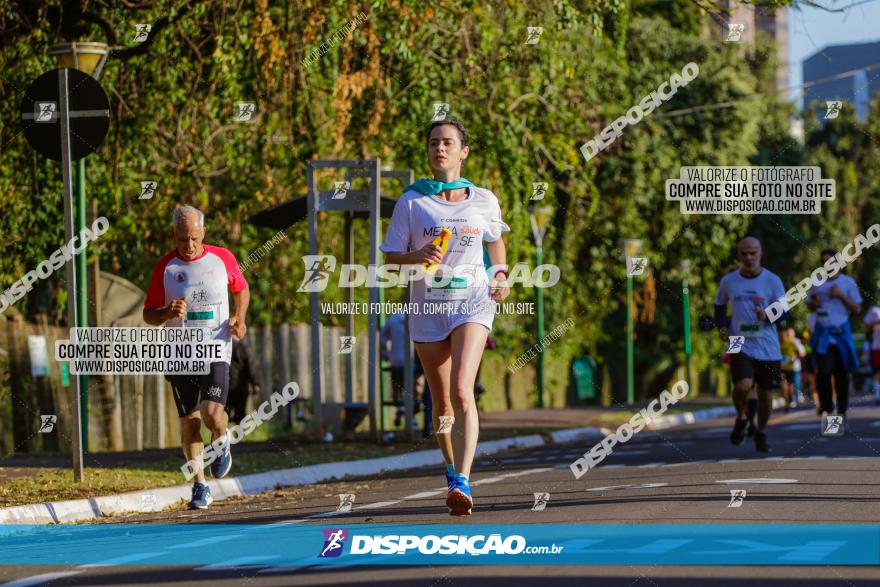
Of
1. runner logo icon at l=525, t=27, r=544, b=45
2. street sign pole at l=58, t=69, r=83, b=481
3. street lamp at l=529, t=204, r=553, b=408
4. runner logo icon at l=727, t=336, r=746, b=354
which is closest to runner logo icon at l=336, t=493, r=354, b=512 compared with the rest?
street sign pole at l=58, t=69, r=83, b=481

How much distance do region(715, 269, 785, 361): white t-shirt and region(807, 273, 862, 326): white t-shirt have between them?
284 cm

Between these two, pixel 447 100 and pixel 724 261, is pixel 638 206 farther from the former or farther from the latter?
pixel 447 100

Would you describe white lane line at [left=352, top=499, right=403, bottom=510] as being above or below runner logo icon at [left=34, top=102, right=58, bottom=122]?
below

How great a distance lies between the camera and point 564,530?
27.2ft

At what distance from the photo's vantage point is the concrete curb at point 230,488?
10742 millimetres

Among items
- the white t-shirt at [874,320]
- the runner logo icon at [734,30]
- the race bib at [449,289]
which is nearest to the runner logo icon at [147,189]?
the runner logo icon at [734,30]

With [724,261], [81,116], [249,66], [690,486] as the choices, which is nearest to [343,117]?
[249,66]

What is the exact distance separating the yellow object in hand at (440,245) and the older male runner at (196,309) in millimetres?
2404

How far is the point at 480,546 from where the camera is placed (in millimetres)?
7758

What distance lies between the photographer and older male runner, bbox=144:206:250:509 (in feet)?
35.5

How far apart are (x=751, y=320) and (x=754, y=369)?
1.61 ft

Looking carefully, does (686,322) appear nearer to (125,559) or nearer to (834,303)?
(834,303)

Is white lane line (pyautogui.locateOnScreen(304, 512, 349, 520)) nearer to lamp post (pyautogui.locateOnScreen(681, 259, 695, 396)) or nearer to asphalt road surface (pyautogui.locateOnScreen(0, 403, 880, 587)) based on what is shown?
asphalt road surface (pyautogui.locateOnScreen(0, 403, 880, 587))

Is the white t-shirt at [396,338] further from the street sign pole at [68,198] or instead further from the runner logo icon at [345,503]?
the runner logo icon at [345,503]
